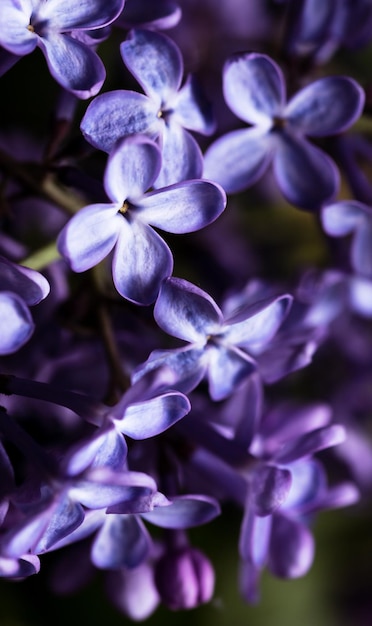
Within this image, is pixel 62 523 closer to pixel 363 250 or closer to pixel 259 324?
pixel 259 324

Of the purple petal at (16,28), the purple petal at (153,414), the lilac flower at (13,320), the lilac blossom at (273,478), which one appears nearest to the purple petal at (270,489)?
the lilac blossom at (273,478)

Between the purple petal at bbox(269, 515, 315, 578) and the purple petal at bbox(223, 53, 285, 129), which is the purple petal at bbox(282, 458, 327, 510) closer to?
the purple petal at bbox(269, 515, 315, 578)

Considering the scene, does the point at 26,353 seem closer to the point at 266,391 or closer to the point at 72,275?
the point at 72,275

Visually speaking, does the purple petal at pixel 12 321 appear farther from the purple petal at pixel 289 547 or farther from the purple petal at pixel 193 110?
the purple petal at pixel 289 547

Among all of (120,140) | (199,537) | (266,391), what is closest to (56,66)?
(120,140)

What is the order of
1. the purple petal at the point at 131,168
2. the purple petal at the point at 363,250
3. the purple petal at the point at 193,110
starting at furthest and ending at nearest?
the purple petal at the point at 363,250, the purple petal at the point at 193,110, the purple petal at the point at 131,168

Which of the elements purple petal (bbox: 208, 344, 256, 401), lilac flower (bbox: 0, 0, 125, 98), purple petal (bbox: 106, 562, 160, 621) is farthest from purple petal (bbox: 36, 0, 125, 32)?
purple petal (bbox: 106, 562, 160, 621)

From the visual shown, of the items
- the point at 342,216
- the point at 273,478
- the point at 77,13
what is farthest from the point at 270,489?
the point at 77,13
